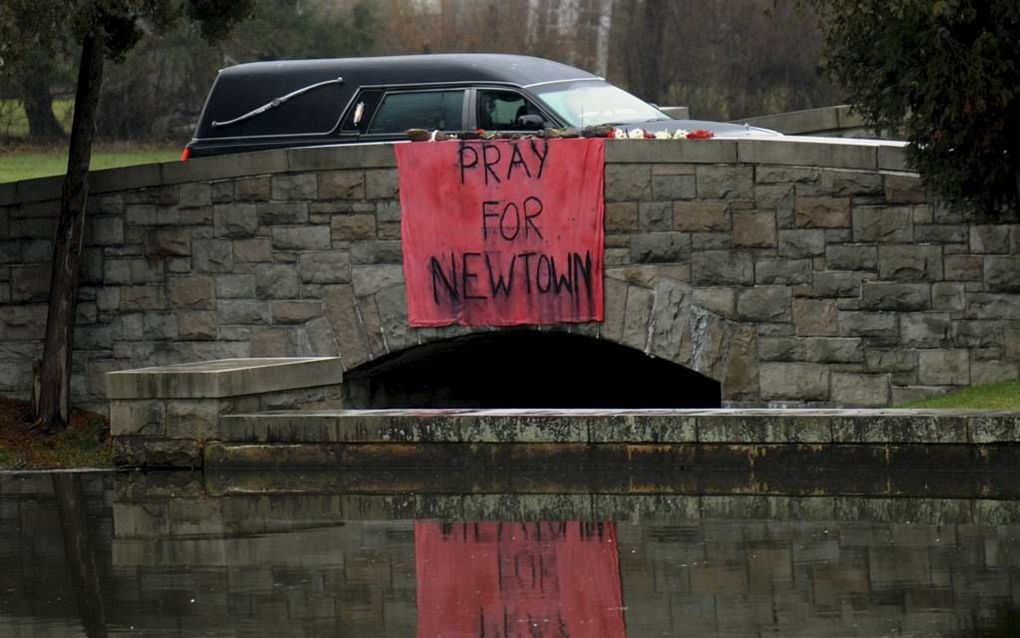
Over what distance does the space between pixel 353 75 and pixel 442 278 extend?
8.03 feet

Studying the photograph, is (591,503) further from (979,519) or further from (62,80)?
(62,80)

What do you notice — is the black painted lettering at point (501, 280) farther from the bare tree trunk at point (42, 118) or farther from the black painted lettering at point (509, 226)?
the bare tree trunk at point (42, 118)

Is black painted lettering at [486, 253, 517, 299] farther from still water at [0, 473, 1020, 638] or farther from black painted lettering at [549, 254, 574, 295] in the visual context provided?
still water at [0, 473, 1020, 638]

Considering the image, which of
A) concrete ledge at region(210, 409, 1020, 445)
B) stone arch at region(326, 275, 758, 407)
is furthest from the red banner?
concrete ledge at region(210, 409, 1020, 445)

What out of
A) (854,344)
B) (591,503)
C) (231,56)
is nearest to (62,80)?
(231,56)

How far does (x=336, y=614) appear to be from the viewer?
27.9 ft

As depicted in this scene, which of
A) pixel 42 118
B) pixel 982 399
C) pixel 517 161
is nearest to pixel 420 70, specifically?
pixel 517 161

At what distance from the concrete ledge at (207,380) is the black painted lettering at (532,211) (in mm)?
3191

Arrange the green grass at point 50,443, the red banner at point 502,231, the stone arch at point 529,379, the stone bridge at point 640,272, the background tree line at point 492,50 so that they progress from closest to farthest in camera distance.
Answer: the green grass at point 50,443
the stone bridge at point 640,272
the red banner at point 502,231
the stone arch at point 529,379
the background tree line at point 492,50

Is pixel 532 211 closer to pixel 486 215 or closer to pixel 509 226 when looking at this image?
pixel 509 226

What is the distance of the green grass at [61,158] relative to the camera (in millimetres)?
32812

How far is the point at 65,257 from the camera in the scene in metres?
16.9

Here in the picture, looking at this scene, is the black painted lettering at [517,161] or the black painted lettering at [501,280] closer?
the black painted lettering at [517,161]

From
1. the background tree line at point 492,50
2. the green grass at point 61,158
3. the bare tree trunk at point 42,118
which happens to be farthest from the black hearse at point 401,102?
the bare tree trunk at point 42,118
